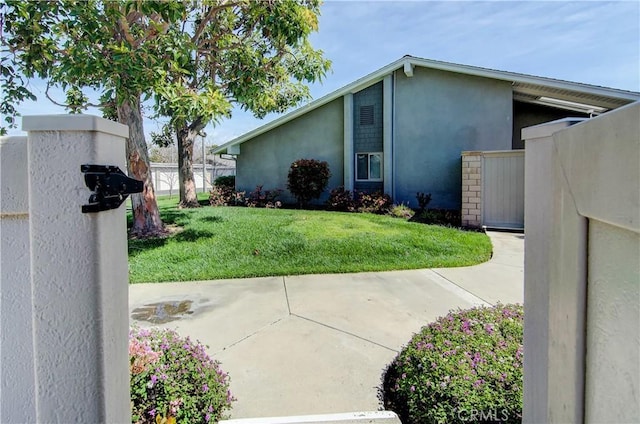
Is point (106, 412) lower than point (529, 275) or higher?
lower

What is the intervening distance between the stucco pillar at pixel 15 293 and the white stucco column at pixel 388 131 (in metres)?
12.8

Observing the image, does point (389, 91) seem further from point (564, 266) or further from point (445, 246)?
point (564, 266)

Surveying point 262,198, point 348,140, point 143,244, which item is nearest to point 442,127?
point 348,140

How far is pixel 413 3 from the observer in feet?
23.5

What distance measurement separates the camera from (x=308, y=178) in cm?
1352

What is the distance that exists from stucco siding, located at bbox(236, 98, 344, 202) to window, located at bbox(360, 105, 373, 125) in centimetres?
91

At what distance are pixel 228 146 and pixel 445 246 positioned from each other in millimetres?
11005

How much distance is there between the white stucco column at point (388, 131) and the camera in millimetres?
13406

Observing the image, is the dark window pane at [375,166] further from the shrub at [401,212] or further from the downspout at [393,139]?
the shrub at [401,212]

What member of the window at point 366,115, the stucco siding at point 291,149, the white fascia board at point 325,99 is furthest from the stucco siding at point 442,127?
the stucco siding at point 291,149

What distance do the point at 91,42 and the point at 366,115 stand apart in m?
10.0

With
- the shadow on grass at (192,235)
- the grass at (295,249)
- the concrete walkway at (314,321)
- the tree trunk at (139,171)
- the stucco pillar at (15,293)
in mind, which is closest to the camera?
the stucco pillar at (15,293)

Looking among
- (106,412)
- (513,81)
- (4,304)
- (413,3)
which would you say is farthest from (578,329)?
(513,81)

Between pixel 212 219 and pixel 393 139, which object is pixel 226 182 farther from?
pixel 393 139
